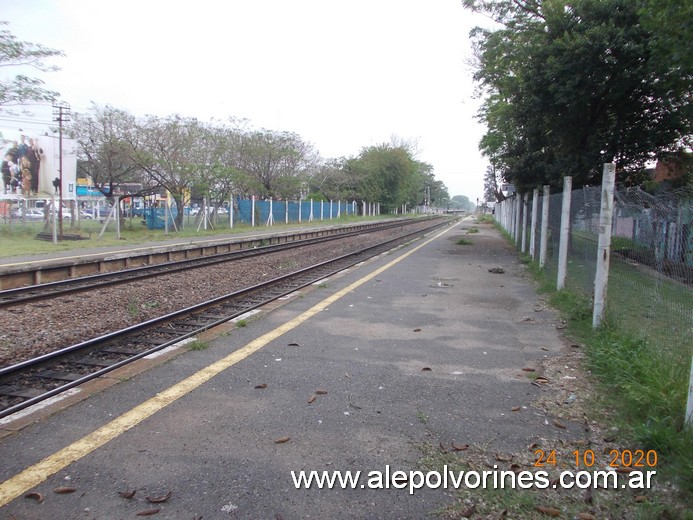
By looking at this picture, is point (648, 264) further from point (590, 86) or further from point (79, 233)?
point (79, 233)

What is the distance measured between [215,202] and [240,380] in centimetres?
2834

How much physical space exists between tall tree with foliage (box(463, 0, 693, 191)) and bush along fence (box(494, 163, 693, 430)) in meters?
5.25

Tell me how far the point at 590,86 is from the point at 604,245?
8.48 metres

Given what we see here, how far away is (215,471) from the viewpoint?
3.01 m

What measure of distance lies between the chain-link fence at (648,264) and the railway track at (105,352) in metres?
5.19

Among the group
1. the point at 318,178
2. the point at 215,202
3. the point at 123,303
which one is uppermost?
the point at 318,178

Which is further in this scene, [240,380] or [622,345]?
[622,345]

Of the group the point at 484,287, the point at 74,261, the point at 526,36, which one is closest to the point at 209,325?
the point at 484,287

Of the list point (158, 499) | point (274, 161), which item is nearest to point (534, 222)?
point (158, 499)

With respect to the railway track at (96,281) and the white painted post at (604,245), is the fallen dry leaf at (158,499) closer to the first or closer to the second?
the white painted post at (604,245)

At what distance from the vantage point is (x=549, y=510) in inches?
105

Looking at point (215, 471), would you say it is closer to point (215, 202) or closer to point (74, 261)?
point (74, 261)

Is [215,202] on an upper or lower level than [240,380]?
upper

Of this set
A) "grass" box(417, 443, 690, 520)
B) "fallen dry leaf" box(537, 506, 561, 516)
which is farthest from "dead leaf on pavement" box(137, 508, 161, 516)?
"fallen dry leaf" box(537, 506, 561, 516)
